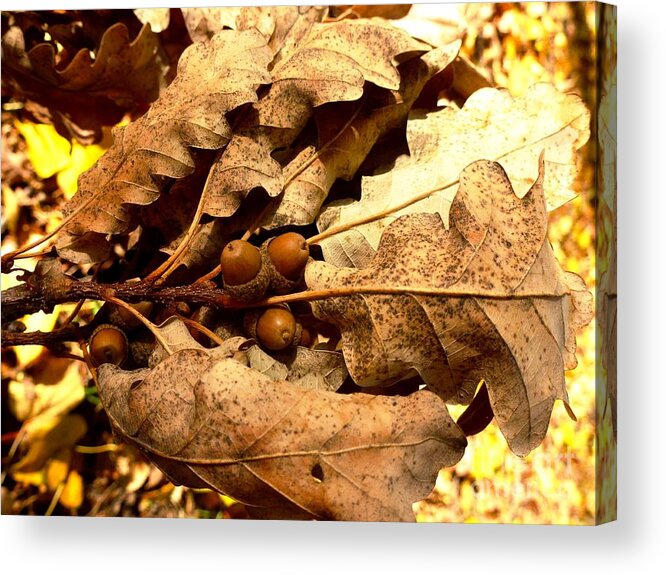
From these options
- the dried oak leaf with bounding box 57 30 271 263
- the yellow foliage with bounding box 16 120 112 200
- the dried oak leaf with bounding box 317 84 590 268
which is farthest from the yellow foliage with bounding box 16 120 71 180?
the dried oak leaf with bounding box 317 84 590 268

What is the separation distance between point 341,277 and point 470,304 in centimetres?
12

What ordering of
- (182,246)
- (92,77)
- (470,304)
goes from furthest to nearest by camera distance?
(92,77), (182,246), (470,304)

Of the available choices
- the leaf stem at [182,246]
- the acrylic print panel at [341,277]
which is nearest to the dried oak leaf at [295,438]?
the acrylic print panel at [341,277]

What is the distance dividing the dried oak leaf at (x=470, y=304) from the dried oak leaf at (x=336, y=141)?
0.08 meters

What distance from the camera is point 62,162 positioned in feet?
3.54

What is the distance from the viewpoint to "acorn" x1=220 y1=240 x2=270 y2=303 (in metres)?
0.86

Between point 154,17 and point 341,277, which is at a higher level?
point 154,17

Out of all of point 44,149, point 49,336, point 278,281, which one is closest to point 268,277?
point 278,281

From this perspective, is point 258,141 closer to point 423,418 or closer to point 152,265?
point 152,265

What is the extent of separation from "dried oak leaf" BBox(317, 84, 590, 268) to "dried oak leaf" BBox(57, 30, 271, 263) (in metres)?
0.14

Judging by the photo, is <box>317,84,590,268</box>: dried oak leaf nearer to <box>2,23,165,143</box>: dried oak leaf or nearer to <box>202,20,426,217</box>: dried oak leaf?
<box>202,20,426,217</box>: dried oak leaf

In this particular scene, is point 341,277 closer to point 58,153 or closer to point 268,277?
point 268,277

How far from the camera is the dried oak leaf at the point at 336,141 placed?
92cm

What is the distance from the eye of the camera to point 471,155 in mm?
915
